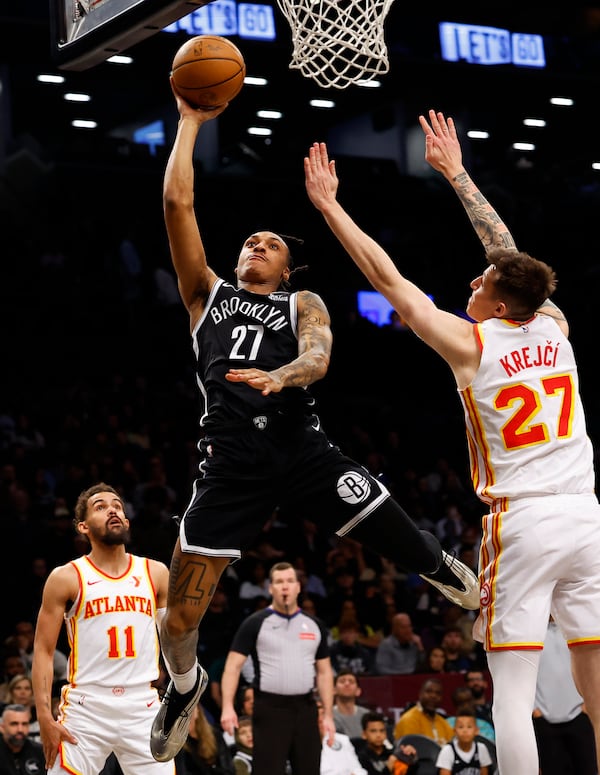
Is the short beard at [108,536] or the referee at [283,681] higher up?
the short beard at [108,536]

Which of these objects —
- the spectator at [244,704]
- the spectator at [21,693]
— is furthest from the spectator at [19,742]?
the spectator at [244,704]

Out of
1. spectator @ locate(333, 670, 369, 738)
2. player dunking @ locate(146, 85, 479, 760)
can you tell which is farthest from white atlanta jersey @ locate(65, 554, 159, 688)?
spectator @ locate(333, 670, 369, 738)

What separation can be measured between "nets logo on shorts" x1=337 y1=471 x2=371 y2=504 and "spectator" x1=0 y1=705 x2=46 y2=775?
15.2 ft

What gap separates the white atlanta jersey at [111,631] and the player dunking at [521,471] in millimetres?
2925

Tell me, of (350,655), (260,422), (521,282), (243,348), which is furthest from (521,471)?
(350,655)

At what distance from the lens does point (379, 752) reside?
10.4 meters

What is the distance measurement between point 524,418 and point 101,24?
308 centimetres

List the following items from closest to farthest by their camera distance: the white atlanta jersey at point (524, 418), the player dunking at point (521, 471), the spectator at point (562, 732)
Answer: the player dunking at point (521, 471) → the white atlanta jersey at point (524, 418) → the spectator at point (562, 732)

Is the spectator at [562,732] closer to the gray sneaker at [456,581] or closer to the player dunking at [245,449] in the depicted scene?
the gray sneaker at [456,581]

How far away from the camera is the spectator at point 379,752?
10.2 metres

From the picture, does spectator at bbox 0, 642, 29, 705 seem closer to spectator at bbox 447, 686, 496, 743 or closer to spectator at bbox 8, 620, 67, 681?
spectator at bbox 8, 620, 67, 681

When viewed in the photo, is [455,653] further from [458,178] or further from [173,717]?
[458,178]

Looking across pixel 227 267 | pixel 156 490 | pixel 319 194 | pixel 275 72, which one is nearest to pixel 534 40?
pixel 275 72

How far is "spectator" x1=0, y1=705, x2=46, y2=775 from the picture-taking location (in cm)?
898
